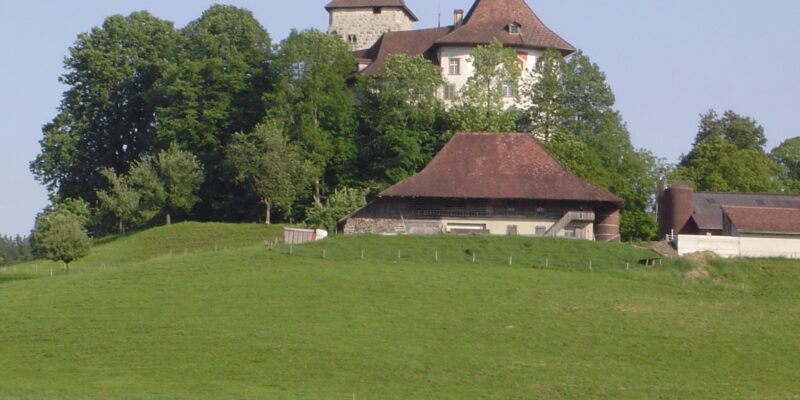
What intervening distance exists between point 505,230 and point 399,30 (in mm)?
41033

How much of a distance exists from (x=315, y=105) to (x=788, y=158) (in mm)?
45432

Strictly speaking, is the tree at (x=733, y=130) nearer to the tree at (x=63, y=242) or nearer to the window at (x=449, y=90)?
the window at (x=449, y=90)

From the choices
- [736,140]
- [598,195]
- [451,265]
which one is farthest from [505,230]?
[736,140]

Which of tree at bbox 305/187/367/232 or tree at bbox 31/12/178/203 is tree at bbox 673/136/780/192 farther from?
tree at bbox 31/12/178/203

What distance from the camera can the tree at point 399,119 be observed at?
262 ft

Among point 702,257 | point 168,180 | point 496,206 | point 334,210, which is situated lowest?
point 702,257

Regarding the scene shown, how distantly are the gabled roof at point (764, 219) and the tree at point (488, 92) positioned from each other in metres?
17.3

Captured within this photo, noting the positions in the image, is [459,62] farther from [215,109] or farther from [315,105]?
[215,109]

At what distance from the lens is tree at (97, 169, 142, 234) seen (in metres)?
83.2

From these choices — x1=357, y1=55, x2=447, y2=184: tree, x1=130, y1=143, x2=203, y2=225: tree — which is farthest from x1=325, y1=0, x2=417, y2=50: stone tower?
x1=130, y1=143, x2=203, y2=225: tree

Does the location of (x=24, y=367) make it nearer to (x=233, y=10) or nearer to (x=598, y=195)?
(x=598, y=195)

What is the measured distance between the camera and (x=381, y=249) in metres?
61.5

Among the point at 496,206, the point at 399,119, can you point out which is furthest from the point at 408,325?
the point at 399,119

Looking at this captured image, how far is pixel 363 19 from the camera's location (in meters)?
106
